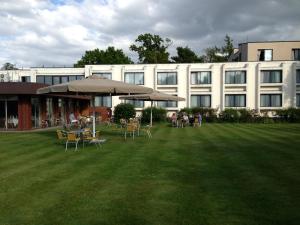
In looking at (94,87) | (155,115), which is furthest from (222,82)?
(94,87)

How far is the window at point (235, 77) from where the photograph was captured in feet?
138

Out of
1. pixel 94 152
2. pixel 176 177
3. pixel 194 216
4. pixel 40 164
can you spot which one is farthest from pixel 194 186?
pixel 94 152

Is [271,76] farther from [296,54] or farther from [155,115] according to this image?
[155,115]

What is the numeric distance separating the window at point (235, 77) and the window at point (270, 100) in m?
3.00

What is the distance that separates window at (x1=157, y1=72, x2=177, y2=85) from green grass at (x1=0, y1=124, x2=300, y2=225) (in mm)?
30671

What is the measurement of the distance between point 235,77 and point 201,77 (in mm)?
4022

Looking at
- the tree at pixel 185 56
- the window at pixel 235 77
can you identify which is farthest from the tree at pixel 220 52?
the window at pixel 235 77

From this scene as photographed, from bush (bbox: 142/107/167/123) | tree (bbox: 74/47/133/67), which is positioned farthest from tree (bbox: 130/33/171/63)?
bush (bbox: 142/107/167/123)

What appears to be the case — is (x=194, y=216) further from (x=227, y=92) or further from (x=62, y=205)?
(x=227, y=92)

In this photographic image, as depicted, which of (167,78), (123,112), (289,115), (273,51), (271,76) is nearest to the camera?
(123,112)

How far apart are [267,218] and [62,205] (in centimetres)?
361

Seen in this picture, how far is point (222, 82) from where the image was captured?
42.1 metres

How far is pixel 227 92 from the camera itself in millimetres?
42188

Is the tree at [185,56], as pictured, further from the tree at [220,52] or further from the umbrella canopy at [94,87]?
the umbrella canopy at [94,87]
